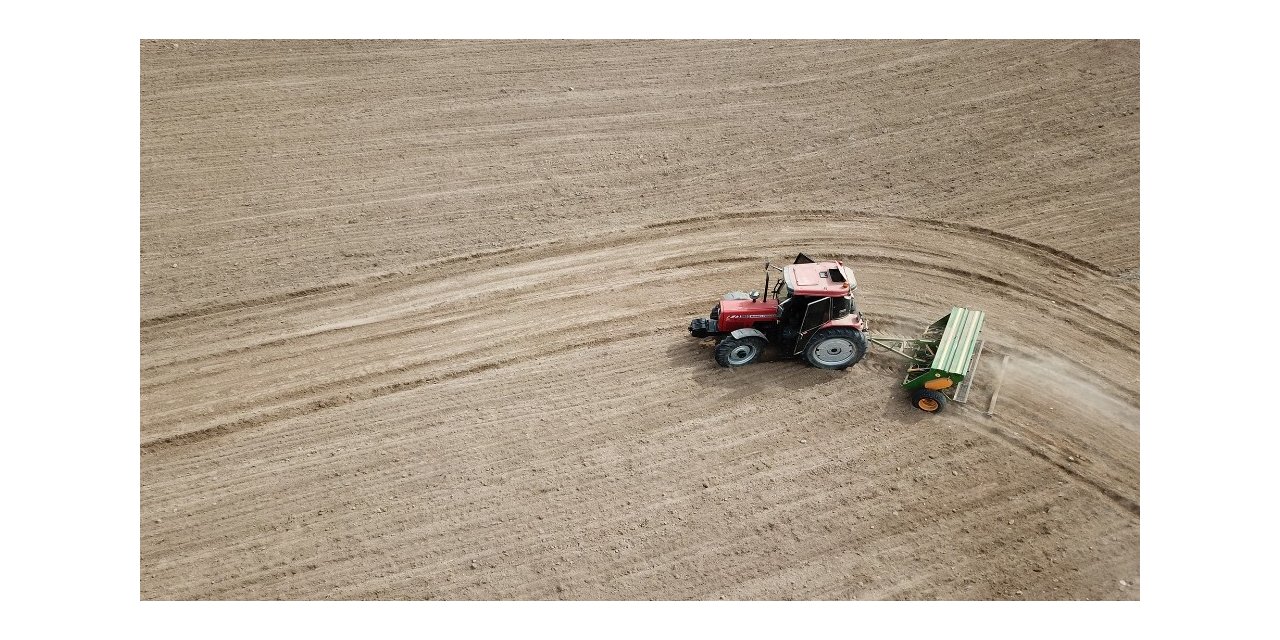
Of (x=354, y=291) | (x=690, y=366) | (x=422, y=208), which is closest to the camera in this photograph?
(x=690, y=366)

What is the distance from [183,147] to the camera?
1384 centimetres

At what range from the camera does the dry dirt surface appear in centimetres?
988

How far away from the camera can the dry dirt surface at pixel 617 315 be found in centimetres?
988

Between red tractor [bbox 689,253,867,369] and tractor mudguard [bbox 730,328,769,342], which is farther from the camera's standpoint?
tractor mudguard [bbox 730,328,769,342]

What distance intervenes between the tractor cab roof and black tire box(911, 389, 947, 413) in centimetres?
145

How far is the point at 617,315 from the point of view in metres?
12.1

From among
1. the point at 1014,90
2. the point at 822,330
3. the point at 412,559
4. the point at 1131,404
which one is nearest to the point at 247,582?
the point at 412,559

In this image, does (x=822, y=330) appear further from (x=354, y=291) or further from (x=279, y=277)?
(x=279, y=277)

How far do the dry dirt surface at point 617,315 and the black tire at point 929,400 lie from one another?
120mm

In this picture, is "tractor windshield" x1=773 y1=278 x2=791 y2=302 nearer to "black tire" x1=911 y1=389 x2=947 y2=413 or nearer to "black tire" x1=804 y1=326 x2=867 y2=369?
"black tire" x1=804 y1=326 x2=867 y2=369

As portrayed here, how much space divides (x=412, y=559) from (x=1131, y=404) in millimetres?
8465

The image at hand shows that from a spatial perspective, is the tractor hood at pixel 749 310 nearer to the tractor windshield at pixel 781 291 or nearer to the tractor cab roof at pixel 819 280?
the tractor windshield at pixel 781 291

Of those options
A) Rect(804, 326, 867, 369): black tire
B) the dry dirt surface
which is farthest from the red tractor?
the dry dirt surface

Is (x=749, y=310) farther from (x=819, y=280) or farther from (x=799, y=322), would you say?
(x=819, y=280)
